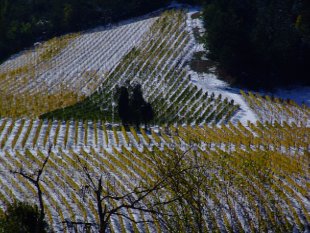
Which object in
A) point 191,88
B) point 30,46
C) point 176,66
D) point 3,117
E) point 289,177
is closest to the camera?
point 289,177

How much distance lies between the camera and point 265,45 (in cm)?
3017

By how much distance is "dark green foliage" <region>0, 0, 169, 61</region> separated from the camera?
49.4 m

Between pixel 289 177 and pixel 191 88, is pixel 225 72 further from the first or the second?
pixel 289 177

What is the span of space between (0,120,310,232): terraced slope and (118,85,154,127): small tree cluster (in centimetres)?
110

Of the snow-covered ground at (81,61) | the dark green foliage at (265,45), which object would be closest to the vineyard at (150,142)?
the snow-covered ground at (81,61)

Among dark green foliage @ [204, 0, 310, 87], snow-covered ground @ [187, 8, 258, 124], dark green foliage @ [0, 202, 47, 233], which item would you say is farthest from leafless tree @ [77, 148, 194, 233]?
dark green foliage @ [204, 0, 310, 87]

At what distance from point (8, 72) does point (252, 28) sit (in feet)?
65.7

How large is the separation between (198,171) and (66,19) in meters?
42.1

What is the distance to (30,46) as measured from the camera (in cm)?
4959

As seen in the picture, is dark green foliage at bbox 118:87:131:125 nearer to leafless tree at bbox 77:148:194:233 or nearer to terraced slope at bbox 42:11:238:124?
terraced slope at bbox 42:11:238:124

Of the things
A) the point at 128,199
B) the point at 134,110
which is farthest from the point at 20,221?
the point at 134,110

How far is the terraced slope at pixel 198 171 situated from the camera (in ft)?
43.3

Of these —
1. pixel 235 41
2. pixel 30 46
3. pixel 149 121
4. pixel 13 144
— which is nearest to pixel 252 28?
pixel 235 41

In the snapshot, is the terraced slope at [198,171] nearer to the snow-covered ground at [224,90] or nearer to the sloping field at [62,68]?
the snow-covered ground at [224,90]
